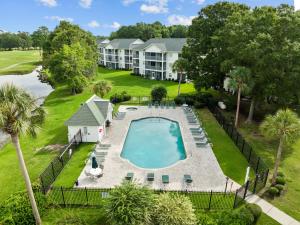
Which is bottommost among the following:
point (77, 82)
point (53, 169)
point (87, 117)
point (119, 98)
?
point (53, 169)

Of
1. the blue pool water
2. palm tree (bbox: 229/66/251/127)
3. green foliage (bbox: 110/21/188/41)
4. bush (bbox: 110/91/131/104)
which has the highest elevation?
green foliage (bbox: 110/21/188/41)

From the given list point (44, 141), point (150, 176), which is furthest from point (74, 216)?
point (44, 141)

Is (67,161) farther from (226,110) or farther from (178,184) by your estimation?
(226,110)

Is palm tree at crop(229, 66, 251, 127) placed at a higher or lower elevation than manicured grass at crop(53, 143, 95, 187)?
higher

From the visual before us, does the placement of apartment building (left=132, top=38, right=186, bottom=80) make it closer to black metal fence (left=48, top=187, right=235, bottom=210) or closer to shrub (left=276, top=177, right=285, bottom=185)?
shrub (left=276, top=177, right=285, bottom=185)

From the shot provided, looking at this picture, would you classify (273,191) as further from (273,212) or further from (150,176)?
(150,176)

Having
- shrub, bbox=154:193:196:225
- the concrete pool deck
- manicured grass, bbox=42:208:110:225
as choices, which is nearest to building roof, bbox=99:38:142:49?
the concrete pool deck

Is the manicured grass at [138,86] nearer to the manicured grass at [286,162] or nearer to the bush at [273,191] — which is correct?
the manicured grass at [286,162]
